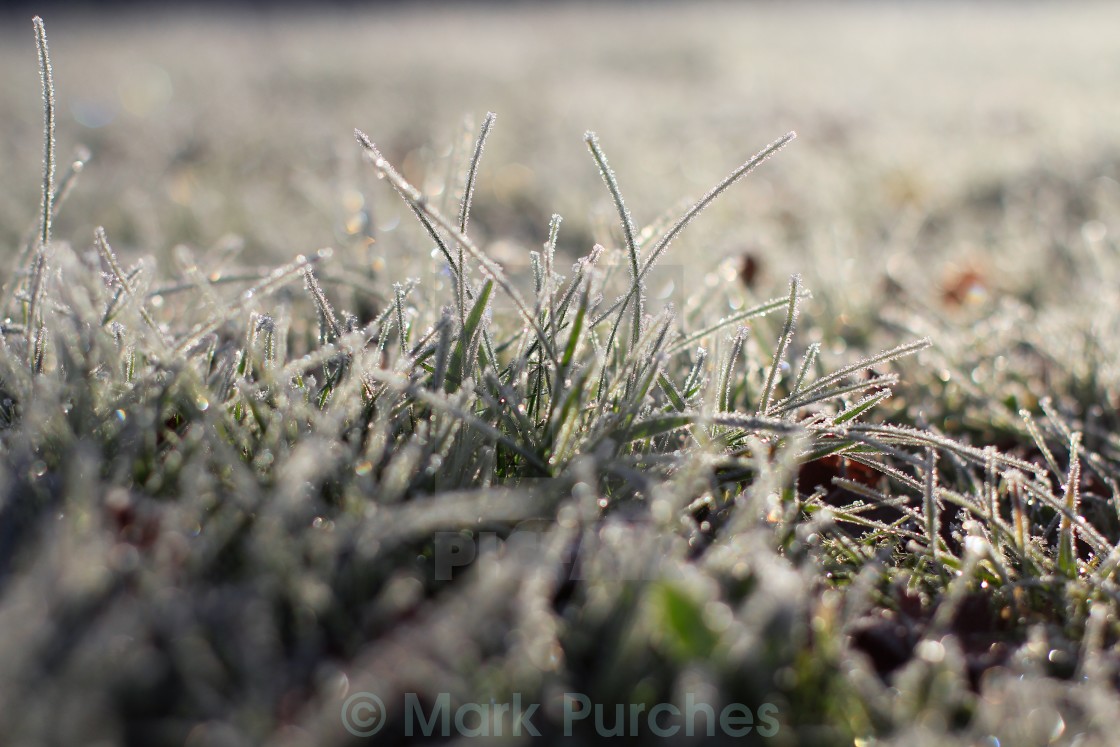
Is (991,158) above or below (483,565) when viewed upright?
above

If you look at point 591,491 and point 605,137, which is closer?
point 591,491

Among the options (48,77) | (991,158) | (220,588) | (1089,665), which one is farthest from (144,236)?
(991,158)

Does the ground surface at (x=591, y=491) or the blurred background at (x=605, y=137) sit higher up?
the blurred background at (x=605, y=137)

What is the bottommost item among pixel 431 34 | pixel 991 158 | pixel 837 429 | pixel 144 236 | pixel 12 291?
pixel 837 429

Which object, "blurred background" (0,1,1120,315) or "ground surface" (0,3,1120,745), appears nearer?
"ground surface" (0,3,1120,745)

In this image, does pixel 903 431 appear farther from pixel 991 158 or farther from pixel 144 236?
pixel 991 158

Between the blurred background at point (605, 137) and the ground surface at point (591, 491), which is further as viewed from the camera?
the blurred background at point (605, 137)

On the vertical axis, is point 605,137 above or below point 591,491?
above

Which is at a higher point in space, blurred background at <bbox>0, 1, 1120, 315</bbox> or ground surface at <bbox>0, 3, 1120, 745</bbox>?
blurred background at <bbox>0, 1, 1120, 315</bbox>
